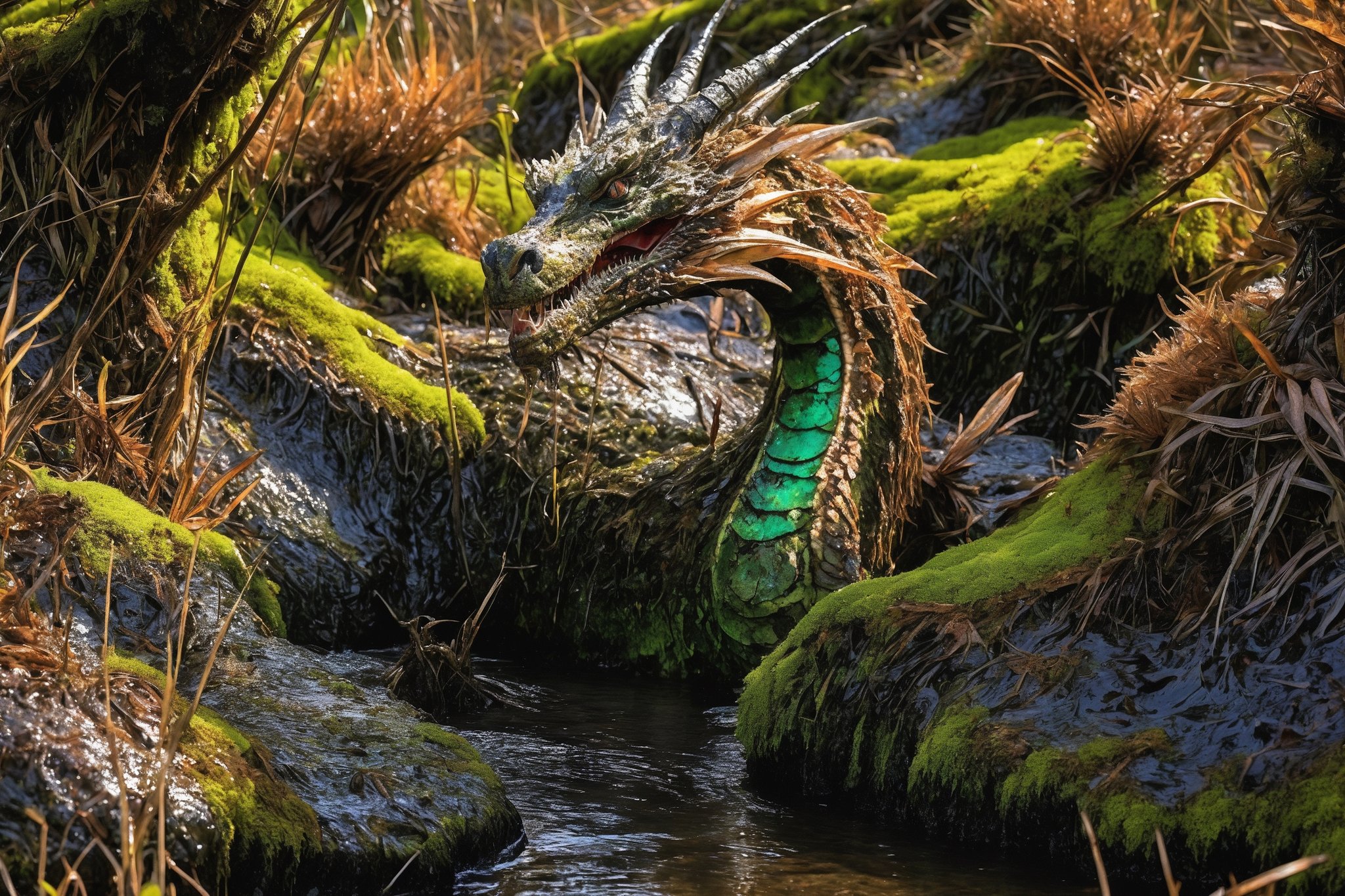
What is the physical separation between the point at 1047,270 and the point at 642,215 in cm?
296

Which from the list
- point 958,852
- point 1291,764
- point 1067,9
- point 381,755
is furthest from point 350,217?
point 1291,764

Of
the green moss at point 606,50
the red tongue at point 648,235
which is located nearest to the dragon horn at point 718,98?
the red tongue at point 648,235

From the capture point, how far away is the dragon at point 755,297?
4.83 meters

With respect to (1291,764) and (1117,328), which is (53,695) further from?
(1117,328)

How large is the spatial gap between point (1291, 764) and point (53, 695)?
2527 millimetres

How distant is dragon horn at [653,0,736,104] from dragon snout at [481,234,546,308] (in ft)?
2.97

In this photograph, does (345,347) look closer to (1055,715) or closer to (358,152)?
(358,152)

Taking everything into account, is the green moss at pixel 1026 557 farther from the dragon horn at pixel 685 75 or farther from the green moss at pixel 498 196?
the green moss at pixel 498 196

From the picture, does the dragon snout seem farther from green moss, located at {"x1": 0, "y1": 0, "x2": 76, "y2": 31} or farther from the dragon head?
green moss, located at {"x1": 0, "y1": 0, "x2": 76, "y2": 31}

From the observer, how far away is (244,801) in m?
3.22

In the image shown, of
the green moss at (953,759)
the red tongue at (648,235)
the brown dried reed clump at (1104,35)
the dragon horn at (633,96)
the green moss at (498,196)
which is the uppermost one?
the brown dried reed clump at (1104,35)

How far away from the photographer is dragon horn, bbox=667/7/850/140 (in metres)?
5.07

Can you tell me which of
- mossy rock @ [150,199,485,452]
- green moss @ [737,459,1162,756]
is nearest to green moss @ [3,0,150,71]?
mossy rock @ [150,199,485,452]

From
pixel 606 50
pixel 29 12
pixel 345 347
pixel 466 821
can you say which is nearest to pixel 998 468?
pixel 345 347
